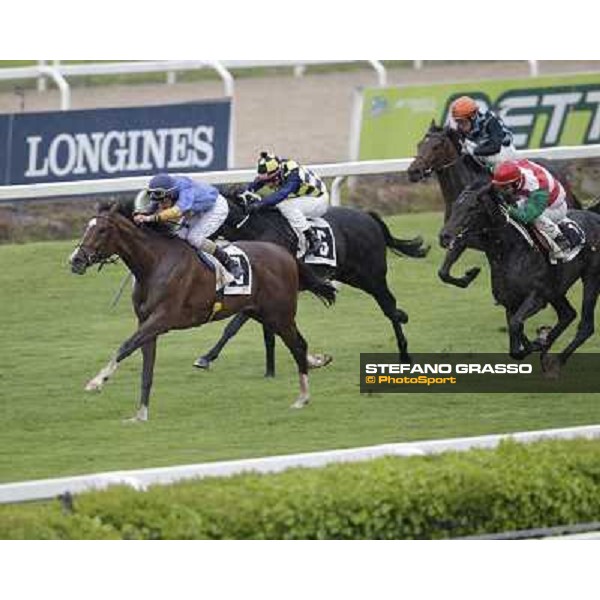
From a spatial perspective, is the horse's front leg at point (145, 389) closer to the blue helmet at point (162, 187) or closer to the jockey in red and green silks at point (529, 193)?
the blue helmet at point (162, 187)

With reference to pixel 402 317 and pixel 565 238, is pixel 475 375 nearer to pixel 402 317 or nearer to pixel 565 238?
pixel 402 317

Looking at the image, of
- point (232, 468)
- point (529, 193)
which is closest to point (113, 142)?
point (529, 193)

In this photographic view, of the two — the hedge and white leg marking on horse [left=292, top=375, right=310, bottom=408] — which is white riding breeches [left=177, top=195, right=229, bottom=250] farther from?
the hedge

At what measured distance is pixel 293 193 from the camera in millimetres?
14273

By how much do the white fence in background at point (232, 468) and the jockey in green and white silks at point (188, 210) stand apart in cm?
295

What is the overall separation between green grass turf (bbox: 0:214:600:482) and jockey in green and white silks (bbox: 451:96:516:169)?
1265 mm

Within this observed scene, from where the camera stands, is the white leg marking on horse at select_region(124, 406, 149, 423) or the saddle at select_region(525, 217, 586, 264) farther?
the saddle at select_region(525, 217, 586, 264)

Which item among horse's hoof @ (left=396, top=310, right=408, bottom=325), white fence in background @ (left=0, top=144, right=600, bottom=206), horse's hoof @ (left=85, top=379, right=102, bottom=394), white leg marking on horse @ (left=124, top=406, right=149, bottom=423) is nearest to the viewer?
horse's hoof @ (left=85, top=379, right=102, bottom=394)

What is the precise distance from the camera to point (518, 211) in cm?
1379

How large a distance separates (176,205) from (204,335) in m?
2.62

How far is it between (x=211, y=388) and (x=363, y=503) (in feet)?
14.1

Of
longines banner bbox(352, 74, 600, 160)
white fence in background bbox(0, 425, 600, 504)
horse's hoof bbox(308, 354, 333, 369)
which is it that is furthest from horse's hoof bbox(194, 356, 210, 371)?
longines banner bbox(352, 74, 600, 160)

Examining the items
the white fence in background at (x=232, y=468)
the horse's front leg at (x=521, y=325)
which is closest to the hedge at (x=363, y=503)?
the white fence in background at (x=232, y=468)

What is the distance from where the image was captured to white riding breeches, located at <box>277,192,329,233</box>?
14312 mm
